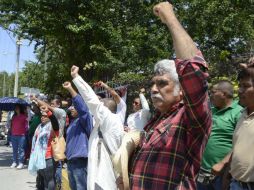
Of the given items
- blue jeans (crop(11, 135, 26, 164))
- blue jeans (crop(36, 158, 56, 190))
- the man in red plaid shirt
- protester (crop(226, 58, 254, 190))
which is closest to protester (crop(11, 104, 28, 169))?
blue jeans (crop(11, 135, 26, 164))

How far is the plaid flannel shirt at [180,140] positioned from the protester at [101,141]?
2.54 m

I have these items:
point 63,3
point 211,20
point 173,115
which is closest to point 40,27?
point 63,3

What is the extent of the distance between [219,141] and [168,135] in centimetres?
248

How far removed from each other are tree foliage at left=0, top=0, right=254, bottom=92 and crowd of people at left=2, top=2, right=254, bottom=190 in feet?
14.9

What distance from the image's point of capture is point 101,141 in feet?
18.9

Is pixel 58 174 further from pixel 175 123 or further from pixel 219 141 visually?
pixel 175 123

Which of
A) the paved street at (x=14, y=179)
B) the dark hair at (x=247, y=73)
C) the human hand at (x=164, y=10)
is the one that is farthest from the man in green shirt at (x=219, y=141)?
the paved street at (x=14, y=179)

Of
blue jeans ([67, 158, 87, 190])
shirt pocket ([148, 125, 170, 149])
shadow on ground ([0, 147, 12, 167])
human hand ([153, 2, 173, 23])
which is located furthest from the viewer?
shadow on ground ([0, 147, 12, 167])

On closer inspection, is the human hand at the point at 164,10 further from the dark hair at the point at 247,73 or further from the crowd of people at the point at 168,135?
the dark hair at the point at 247,73

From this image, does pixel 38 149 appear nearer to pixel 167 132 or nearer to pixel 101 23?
pixel 167 132

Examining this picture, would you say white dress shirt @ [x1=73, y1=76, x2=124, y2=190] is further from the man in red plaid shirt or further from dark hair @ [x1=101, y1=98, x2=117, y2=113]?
the man in red plaid shirt

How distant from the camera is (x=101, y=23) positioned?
1357 cm

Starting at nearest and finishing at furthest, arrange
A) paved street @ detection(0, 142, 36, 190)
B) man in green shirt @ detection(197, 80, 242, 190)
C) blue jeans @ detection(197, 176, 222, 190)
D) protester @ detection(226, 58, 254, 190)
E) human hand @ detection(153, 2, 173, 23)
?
human hand @ detection(153, 2, 173, 23)
protester @ detection(226, 58, 254, 190)
blue jeans @ detection(197, 176, 222, 190)
man in green shirt @ detection(197, 80, 242, 190)
paved street @ detection(0, 142, 36, 190)

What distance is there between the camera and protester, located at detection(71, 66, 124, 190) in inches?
218
